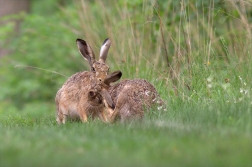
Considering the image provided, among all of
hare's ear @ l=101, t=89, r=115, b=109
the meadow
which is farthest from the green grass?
hare's ear @ l=101, t=89, r=115, b=109

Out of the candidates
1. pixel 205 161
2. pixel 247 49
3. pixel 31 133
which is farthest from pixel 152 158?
pixel 247 49

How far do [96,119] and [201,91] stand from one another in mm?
1571

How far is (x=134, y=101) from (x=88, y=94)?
813mm

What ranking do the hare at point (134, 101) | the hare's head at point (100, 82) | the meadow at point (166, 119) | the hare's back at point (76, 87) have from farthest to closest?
the hare's back at point (76, 87) → the hare's head at point (100, 82) → the hare at point (134, 101) → the meadow at point (166, 119)

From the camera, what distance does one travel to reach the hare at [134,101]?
9.39 meters

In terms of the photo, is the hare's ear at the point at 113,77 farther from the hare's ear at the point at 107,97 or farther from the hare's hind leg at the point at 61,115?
the hare's hind leg at the point at 61,115

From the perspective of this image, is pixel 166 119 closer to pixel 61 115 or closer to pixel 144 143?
pixel 144 143

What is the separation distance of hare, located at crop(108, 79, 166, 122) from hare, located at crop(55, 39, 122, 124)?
17 cm

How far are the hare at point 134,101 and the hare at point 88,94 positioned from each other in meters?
0.17

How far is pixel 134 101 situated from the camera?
944cm

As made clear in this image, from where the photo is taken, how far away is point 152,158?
586cm

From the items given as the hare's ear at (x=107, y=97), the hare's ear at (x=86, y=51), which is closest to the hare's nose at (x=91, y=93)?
the hare's ear at (x=107, y=97)

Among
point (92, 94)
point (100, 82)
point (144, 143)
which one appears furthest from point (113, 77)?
point (144, 143)

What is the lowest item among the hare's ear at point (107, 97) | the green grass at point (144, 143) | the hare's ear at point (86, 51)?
the green grass at point (144, 143)
